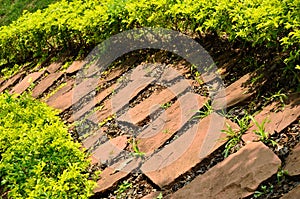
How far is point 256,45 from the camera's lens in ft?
12.0

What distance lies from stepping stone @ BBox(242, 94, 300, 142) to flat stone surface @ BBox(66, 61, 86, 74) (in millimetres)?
2765

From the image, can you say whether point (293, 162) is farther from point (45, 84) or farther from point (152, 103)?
point (45, 84)

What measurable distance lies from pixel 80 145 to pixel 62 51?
8.84ft

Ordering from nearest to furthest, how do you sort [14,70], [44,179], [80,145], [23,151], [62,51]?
[44,179] → [23,151] → [80,145] → [62,51] → [14,70]

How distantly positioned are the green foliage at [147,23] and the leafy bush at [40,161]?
4.71ft

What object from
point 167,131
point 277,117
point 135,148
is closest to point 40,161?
point 135,148

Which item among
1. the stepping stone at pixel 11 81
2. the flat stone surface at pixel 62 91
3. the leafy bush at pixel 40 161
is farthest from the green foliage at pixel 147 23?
the leafy bush at pixel 40 161

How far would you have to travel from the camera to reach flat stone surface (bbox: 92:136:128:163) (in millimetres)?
3490

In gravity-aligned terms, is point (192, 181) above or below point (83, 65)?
below

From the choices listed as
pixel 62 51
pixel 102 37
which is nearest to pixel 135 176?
pixel 102 37

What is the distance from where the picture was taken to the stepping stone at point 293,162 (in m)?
2.46

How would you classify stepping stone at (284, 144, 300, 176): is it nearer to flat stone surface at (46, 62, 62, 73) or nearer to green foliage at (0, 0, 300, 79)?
green foliage at (0, 0, 300, 79)

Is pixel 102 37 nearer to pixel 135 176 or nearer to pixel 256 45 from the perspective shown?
pixel 256 45

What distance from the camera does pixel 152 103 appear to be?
3887mm
